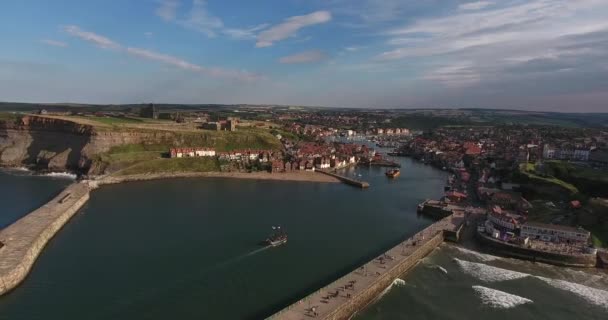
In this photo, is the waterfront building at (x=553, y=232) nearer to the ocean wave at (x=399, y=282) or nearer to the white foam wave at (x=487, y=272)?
the white foam wave at (x=487, y=272)

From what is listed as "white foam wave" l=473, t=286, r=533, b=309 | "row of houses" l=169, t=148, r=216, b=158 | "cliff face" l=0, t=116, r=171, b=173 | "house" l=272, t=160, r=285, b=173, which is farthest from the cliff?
"white foam wave" l=473, t=286, r=533, b=309

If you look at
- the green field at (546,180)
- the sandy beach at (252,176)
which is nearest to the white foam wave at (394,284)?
the green field at (546,180)

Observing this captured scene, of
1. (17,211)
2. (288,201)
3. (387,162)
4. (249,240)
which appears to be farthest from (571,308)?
(387,162)

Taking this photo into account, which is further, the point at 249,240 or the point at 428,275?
the point at 249,240

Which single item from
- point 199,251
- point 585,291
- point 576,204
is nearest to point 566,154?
point 576,204

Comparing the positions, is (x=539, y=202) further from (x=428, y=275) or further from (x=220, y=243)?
(x=220, y=243)

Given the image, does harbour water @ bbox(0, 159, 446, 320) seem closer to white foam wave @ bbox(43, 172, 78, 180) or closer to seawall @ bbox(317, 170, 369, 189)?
seawall @ bbox(317, 170, 369, 189)

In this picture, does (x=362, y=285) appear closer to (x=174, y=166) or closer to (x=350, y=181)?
(x=350, y=181)
